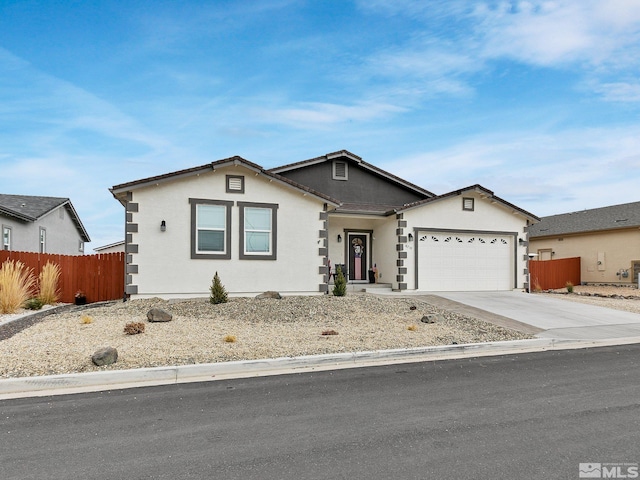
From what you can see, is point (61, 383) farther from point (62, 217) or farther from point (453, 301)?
point (62, 217)

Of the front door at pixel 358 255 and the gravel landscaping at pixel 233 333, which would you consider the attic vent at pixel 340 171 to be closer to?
the front door at pixel 358 255

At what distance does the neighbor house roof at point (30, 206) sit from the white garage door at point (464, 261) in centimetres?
1840

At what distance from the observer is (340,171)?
21250mm

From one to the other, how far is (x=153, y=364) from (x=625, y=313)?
14.7 metres

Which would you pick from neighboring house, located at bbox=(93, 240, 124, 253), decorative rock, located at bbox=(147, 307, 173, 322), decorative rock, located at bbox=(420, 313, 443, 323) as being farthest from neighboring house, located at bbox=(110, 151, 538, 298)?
neighboring house, located at bbox=(93, 240, 124, 253)

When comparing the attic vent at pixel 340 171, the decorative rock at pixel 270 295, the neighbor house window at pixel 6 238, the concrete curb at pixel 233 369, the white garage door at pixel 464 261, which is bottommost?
the concrete curb at pixel 233 369

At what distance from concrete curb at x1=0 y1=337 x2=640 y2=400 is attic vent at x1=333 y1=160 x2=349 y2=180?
12795 millimetres

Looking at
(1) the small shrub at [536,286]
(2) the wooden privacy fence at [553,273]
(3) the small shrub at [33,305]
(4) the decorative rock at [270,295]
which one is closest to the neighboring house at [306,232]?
(4) the decorative rock at [270,295]

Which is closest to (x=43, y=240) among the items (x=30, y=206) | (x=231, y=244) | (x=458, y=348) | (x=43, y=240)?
(x=43, y=240)

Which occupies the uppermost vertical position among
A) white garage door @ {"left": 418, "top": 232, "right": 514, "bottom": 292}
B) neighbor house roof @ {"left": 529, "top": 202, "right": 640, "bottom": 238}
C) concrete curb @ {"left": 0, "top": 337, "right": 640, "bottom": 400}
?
neighbor house roof @ {"left": 529, "top": 202, "right": 640, "bottom": 238}

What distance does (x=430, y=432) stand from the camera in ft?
15.6

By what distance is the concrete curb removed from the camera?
662 cm

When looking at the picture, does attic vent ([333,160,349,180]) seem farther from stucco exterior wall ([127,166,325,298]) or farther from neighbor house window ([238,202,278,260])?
neighbor house window ([238,202,278,260])

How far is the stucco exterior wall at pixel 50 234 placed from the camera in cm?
2162
